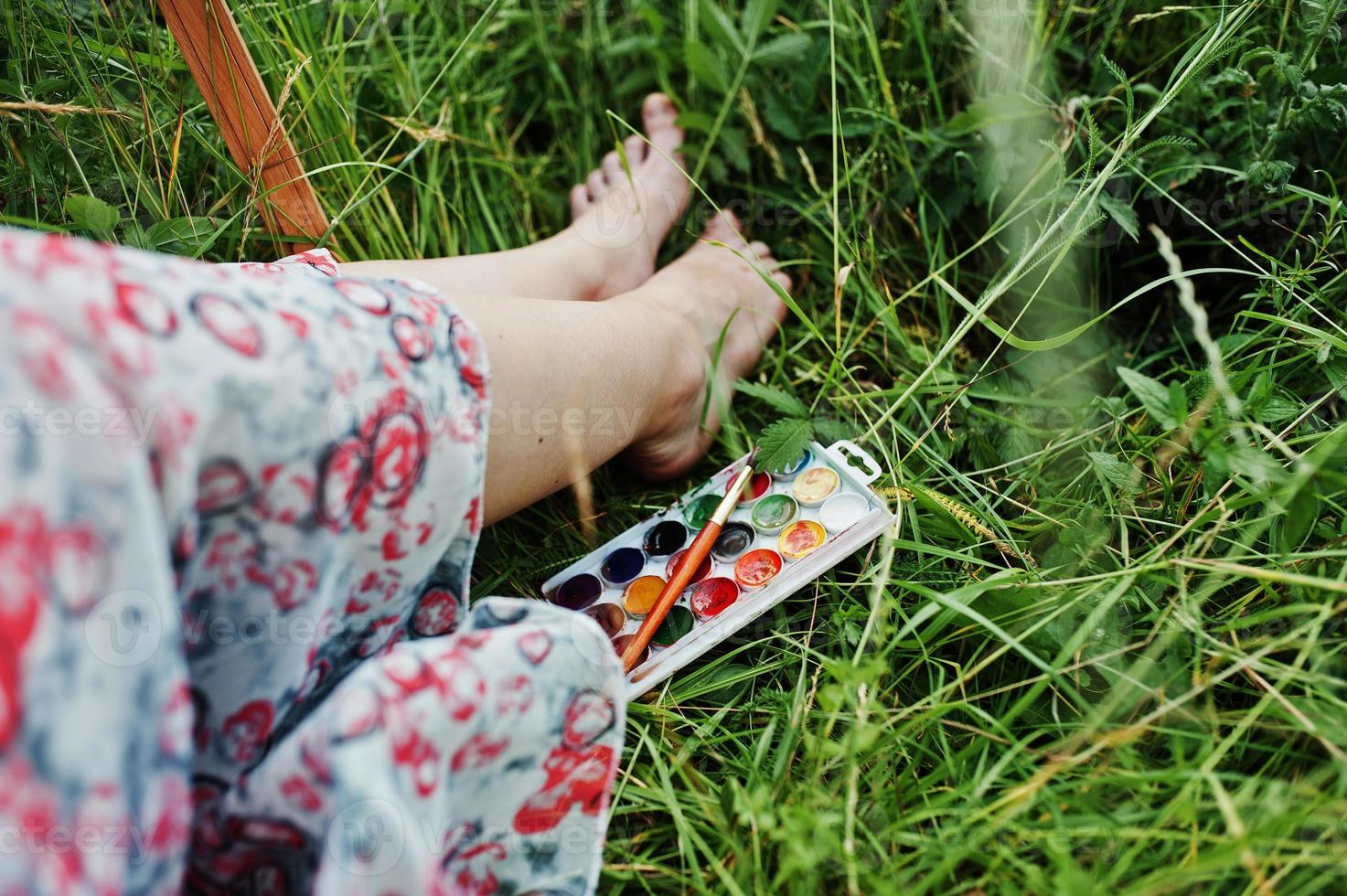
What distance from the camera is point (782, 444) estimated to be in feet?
3.33

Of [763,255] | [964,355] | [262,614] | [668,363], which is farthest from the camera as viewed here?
[763,255]

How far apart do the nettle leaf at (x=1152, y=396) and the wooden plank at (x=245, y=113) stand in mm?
917

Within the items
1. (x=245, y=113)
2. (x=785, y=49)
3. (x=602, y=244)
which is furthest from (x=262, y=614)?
(x=785, y=49)

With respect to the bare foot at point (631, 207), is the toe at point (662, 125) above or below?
above

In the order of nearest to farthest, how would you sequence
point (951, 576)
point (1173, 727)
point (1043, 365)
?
1. point (1173, 727)
2. point (951, 576)
3. point (1043, 365)

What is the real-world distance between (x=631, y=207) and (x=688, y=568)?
24.8 inches

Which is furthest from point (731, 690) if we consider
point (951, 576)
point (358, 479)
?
point (358, 479)

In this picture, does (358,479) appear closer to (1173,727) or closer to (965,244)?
(1173,727)

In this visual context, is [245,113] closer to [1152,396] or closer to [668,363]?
[668,363]

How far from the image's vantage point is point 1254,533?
804 mm

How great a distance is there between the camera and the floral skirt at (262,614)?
48 centimetres

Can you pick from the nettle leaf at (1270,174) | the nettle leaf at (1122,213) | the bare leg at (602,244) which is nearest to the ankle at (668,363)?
the bare leg at (602,244)

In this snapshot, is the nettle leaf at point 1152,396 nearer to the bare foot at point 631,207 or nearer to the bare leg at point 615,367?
the bare leg at point 615,367

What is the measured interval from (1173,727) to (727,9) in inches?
46.1
